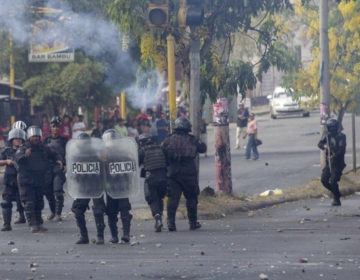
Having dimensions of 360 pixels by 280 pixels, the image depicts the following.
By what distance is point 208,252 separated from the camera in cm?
1295

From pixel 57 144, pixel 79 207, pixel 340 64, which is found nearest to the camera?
pixel 79 207

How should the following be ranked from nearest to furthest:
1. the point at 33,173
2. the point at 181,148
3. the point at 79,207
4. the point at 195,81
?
the point at 79,207 → the point at 181,148 → the point at 33,173 → the point at 195,81

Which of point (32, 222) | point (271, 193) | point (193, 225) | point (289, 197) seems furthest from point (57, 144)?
point (271, 193)

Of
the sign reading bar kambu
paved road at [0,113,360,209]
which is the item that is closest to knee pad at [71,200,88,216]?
paved road at [0,113,360,209]

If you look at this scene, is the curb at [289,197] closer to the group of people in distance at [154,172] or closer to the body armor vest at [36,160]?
the group of people in distance at [154,172]

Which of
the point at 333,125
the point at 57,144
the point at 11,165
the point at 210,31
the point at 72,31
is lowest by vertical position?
the point at 11,165

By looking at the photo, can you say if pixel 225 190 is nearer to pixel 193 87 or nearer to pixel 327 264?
pixel 193 87

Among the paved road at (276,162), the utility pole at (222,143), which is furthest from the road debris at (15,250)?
the utility pole at (222,143)

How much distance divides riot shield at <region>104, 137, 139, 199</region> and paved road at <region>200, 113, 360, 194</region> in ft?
28.2

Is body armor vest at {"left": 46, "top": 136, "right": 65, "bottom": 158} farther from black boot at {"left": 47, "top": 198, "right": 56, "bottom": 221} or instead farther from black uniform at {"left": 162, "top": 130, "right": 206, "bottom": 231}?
black uniform at {"left": 162, "top": 130, "right": 206, "bottom": 231}

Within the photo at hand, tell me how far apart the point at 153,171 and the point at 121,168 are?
4.80 ft

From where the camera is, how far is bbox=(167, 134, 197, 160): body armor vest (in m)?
16.0

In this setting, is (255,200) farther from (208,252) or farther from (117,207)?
(208,252)

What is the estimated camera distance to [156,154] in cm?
1583
